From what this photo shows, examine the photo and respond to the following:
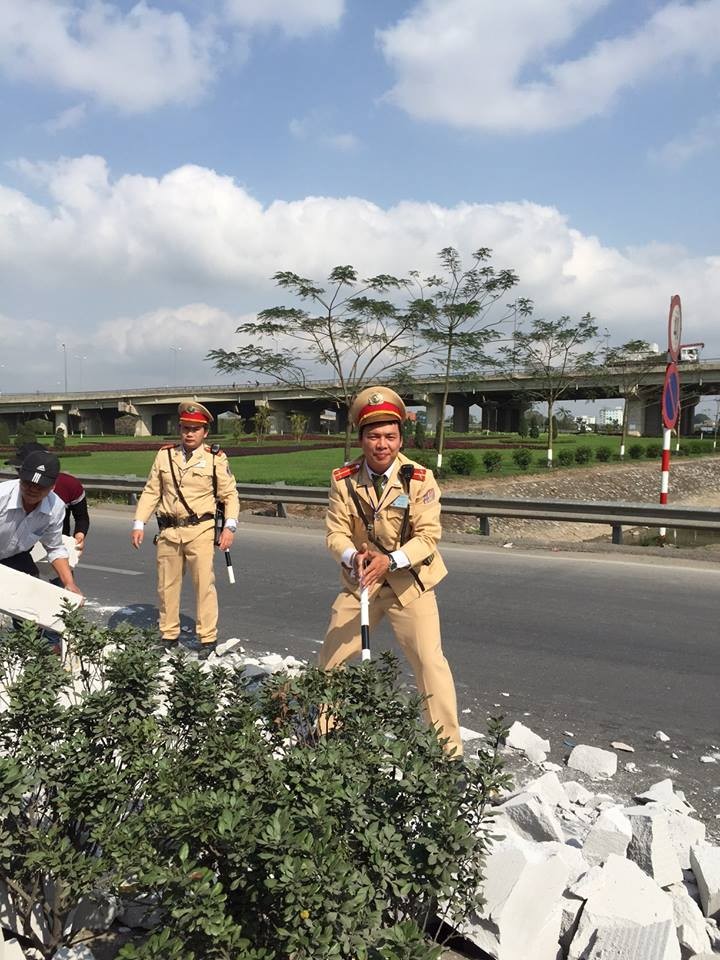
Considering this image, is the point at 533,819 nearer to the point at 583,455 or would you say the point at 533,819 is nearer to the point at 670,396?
the point at 670,396

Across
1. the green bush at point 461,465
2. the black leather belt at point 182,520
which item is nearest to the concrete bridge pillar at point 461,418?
the green bush at point 461,465

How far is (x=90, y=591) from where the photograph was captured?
28.3 ft

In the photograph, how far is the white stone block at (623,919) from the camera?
2289 millimetres

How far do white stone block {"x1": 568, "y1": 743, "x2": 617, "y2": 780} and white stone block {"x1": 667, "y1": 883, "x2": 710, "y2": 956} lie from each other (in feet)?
4.35

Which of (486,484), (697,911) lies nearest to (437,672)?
(697,911)

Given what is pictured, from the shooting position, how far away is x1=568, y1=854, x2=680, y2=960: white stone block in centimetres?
A: 229

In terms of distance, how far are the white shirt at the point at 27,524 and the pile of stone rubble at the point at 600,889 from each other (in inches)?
126

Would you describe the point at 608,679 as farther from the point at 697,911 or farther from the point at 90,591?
the point at 90,591

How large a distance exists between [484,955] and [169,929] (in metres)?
1.16

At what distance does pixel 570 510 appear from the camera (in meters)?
11.7

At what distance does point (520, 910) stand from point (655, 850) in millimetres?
673

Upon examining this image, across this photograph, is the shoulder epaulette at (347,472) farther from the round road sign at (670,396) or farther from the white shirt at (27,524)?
the round road sign at (670,396)

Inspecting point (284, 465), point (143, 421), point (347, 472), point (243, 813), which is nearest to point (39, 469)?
point (347, 472)

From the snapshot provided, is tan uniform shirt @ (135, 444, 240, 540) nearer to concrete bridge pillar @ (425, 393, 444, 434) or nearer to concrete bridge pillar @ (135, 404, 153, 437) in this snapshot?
concrete bridge pillar @ (425, 393, 444, 434)
